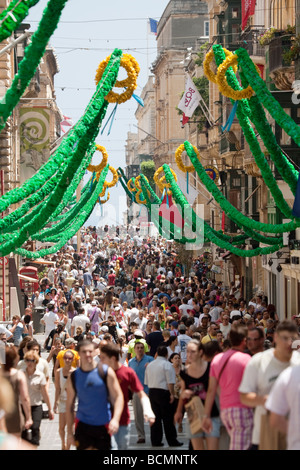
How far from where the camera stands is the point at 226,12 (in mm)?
40812

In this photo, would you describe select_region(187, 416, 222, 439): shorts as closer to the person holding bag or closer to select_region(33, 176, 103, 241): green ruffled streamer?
the person holding bag

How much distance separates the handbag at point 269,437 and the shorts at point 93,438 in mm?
1545

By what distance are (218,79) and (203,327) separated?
444 cm

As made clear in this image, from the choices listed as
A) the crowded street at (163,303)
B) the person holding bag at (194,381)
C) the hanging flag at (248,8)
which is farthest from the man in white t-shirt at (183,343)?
the hanging flag at (248,8)

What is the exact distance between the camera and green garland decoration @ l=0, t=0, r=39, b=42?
1301 cm

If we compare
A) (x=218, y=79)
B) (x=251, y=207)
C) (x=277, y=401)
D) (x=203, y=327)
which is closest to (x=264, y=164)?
(x=218, y=79)

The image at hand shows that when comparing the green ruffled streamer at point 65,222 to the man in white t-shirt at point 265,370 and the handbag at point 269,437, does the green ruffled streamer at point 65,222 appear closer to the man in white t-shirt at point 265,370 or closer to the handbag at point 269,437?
the man in white t-shirt at point 265,370

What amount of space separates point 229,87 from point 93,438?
10075 mm

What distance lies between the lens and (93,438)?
9305 millimetres

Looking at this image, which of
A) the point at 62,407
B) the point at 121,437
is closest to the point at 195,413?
Answer: the point at 121,437

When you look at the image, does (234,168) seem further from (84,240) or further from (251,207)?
(84,240)

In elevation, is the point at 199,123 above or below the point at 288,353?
above

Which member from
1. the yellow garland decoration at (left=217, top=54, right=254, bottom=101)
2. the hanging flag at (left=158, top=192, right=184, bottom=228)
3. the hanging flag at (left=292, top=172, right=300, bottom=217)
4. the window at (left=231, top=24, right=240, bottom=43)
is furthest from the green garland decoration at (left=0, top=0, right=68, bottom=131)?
the window at (left=231, top=24, right=240, bottom=43)

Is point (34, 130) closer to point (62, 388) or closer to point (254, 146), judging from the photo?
point (254, 146)
